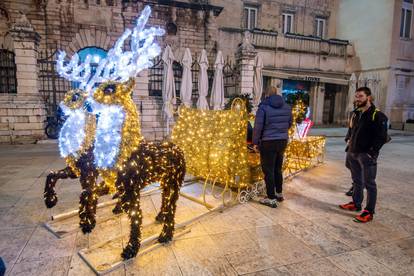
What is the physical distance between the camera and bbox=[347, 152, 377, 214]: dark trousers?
158 inches

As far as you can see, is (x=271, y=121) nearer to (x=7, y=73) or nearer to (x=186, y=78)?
(x=186, y=78)

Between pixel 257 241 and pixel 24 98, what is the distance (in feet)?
35.8

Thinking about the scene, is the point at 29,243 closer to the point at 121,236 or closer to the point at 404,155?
the point at 121,236

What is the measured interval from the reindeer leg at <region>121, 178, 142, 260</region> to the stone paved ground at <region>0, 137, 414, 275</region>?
0.49 feet

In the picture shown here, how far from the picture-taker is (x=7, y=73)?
13617mm

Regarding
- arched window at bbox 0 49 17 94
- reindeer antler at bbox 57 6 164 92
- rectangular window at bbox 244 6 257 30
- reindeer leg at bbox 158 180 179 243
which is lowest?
reindeer leg at bbox 158 180 179 243

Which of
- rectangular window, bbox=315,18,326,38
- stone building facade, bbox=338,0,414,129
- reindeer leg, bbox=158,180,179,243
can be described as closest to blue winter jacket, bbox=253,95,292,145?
reindeer leg, bbox=158,180,179,243

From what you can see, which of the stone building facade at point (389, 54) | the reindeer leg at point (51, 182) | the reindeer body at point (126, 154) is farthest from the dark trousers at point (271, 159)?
the stone building facade at point (389, 54)

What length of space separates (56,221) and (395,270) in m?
4.39

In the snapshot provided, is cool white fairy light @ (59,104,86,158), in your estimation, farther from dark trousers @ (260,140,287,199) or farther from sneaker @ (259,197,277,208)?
sneaker @ (259,197,277,208)

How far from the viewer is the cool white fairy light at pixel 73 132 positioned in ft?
10.4

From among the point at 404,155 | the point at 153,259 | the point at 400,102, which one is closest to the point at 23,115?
the point at 153,259

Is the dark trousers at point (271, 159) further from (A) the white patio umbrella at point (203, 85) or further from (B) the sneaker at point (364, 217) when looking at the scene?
(A) the white patio umbrella at point (203, 85)

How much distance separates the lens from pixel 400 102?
65.1 feet
